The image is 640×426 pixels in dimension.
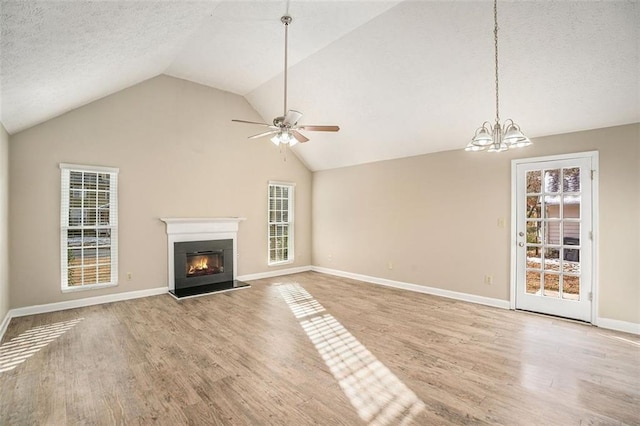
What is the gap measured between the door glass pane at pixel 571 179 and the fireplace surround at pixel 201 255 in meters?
5.47

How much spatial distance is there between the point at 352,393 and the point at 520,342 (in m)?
2.22

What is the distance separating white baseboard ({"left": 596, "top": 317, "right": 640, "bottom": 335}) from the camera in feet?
12.2

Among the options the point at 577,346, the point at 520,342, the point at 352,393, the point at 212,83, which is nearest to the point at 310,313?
the point at 352,393

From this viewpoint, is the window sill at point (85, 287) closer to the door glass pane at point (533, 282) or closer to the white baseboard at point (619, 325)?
the door glass pane at point (533, 282)

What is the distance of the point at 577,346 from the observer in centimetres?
338

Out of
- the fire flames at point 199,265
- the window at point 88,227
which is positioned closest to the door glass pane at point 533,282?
the fire flames at point 199,265

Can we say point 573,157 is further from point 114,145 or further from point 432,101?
point 114,145

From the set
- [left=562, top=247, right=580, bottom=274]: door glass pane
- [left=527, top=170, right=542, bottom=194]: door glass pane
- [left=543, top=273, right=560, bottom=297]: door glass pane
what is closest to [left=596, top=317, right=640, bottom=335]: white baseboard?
[left=543, top=273, right=560, bottom=297]: door glass pane

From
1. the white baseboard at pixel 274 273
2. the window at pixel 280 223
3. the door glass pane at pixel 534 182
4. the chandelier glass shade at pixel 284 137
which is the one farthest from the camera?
the window at pixel 280 223

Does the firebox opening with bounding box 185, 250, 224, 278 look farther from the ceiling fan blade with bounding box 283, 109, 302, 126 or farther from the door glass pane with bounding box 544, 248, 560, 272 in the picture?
the door glass pane with bounding box 544, 248, 560, 272

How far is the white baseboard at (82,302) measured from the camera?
4367 millimetres

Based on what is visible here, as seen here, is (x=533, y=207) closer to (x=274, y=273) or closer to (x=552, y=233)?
(x=552, y=233)

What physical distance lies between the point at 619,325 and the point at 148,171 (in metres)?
7.21

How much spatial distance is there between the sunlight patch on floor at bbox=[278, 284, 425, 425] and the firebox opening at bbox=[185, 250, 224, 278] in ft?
8.59
